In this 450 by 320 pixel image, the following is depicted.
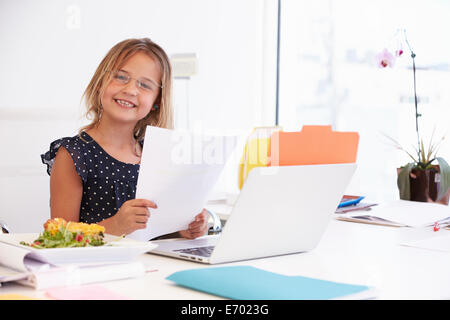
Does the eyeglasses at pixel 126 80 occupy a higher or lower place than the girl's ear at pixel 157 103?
higher

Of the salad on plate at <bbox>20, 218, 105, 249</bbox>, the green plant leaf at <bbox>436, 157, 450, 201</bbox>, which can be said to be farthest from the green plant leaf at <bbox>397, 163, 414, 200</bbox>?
the salad on plate at <bbox>20, 218, 105, 249</bbox>

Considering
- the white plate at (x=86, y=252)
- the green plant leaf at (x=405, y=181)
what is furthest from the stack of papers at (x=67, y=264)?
the green plant leaf at (x=405, y=181)

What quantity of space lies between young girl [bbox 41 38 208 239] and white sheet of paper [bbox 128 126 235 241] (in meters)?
0.39

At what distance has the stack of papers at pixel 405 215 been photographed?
69.2 inches

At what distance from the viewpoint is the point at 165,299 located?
87 centimetres

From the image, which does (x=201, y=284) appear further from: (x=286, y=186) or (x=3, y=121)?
(x=3, y=121)

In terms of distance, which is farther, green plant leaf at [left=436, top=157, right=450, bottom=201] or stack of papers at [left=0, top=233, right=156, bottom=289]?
green plant leaf at [left=436, top=157, right=450, bottom=201]

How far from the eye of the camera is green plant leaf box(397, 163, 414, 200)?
7.14 ft

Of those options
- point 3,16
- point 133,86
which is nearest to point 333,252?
point 133,86

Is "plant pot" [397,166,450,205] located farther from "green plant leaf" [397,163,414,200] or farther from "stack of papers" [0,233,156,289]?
"stack of papers" [0,233,156,289]

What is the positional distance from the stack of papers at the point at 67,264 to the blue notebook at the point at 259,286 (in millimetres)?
99

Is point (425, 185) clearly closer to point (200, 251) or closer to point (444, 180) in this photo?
point (444, 180)

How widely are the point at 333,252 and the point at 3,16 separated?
1818 millimetres

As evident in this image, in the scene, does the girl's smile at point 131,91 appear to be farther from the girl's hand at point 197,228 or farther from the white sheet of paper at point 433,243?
the white sheet of paper at point 433,243
